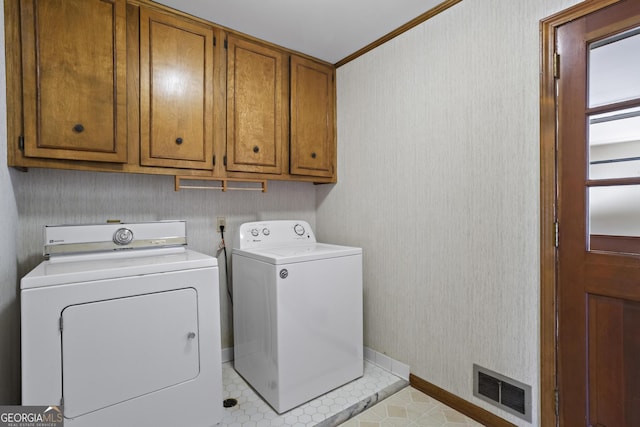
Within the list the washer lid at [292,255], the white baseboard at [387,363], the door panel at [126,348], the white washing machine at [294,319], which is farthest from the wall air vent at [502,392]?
the door panel at [126,348]

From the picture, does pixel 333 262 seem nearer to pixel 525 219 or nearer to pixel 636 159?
pixel 525 219

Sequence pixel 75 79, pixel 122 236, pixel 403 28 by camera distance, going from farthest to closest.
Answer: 1. pixel 403 28
2. pixel 122 236
3. pixel 75 79

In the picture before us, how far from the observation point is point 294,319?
1.80 m

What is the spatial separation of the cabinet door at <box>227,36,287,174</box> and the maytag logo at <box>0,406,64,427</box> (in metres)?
1.44

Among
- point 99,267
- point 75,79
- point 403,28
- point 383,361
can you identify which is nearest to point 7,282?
point 99,267

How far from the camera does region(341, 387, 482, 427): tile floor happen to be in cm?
169

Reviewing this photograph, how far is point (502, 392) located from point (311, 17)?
7.77 feet

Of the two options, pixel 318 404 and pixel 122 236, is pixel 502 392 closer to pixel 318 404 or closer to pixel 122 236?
pixel 318 404

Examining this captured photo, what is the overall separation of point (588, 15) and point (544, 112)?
1.33 feet

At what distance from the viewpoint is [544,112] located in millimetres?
1445

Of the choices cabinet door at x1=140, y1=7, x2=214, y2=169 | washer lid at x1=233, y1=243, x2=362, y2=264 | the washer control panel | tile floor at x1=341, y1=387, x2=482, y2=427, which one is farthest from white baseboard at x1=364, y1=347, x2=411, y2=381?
cabinet door at x1=140, y1=7, x2=214, y2=169

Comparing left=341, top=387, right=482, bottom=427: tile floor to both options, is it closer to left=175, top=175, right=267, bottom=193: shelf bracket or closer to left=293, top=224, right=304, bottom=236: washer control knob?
left=293, top=224, right=304, bottom=236: washer control knob

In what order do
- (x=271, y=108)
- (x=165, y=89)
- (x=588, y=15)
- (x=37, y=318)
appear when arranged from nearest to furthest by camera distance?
(x=37, y=318)
(x=588, y=15)
(x=165, y=89)
(x=271, y=108)

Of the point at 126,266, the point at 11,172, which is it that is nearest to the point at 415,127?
the point at 126,266
